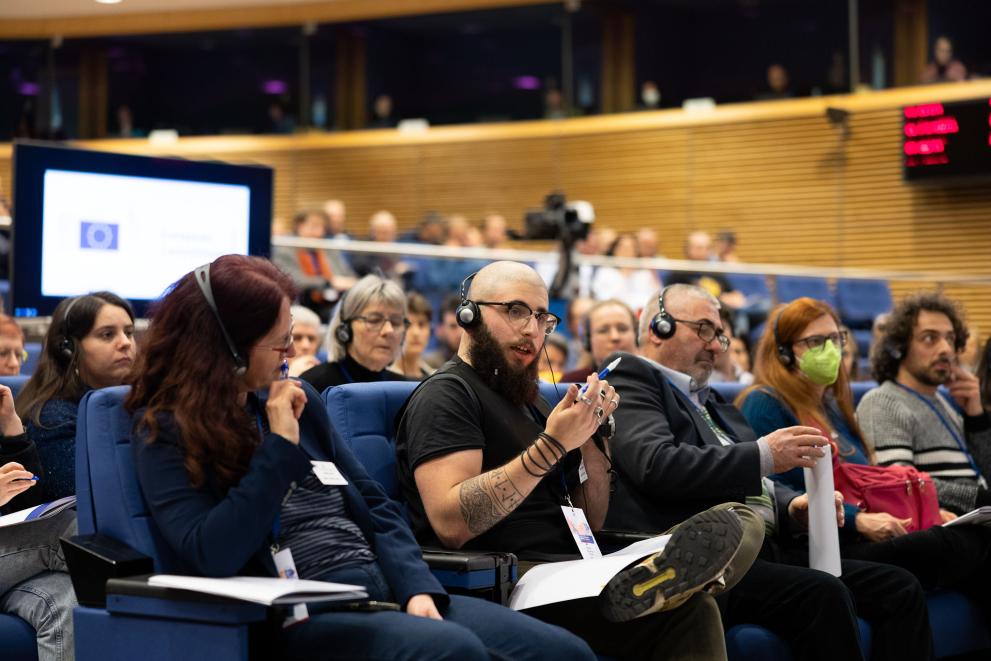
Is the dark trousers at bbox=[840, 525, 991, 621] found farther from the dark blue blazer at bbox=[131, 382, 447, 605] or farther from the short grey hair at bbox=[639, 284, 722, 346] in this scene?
the dark blue blazer at bbox=[131, 382, 447, 605]

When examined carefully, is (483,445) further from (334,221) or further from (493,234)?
(334,221)

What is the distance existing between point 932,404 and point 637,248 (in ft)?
17.1

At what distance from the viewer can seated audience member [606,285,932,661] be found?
2861 mm

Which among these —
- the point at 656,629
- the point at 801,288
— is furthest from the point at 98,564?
the point at 801,288

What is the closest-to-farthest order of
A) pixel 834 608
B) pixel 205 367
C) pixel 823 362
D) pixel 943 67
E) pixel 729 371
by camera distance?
pixel 205 367
pixel 834 608
pixel 823 362
pixel 729 371
pixel 943 67

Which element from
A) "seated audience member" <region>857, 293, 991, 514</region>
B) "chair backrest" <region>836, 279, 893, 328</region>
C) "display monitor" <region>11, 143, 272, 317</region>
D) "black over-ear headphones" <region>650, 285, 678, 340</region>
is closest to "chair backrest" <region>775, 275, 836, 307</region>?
"chair backrest" <region>836, 279, 893, 328</region>

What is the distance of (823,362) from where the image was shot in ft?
11.6

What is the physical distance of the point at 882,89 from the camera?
34.9 feet

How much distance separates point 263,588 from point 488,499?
0.69 metres

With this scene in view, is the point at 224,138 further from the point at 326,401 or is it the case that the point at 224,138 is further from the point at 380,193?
the point at 326,401

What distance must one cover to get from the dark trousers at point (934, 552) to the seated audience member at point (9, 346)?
238cm

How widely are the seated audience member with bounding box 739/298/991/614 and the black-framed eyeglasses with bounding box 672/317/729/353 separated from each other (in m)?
0.40

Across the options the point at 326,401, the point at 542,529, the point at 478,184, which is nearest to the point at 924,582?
the point at 542,529

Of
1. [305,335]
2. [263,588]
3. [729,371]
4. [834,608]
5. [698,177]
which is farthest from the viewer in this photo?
[698,177]
